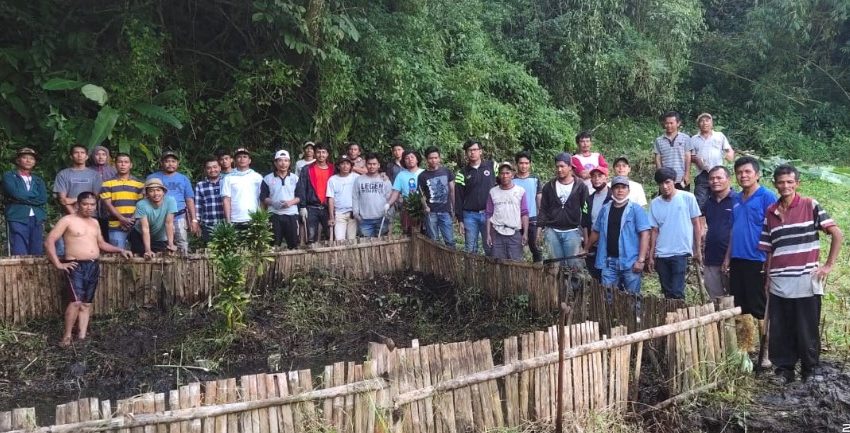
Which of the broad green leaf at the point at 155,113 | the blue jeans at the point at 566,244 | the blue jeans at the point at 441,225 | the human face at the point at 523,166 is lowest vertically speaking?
the blue jeans at the point at 566,244

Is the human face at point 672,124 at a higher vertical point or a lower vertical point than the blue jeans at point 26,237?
higher

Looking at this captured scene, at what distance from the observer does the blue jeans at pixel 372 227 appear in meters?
8.83

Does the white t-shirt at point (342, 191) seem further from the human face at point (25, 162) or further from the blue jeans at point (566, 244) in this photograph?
the human face at point (25, 162)

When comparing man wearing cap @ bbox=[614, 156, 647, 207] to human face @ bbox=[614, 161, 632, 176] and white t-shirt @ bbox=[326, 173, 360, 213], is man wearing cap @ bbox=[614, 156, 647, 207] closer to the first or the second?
human face @ bbox=[614, 161, 632, 176]

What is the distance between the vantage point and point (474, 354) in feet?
14.0

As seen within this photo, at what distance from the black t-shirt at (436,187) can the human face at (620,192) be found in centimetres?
260

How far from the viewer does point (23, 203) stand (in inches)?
297

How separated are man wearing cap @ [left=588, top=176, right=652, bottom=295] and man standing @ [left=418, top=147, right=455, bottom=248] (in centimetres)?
229

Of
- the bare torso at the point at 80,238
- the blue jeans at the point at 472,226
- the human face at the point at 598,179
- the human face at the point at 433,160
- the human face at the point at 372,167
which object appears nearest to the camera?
the bare torso at the point at 80,238

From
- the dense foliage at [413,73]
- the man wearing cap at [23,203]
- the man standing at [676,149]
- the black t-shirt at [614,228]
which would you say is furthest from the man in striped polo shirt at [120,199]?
the man standing at [676,149]

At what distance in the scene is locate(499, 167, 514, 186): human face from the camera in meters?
7.44

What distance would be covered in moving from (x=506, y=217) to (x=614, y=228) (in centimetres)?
151

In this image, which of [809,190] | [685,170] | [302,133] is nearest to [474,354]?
[685,170]

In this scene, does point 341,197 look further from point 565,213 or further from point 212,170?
point 565,213
